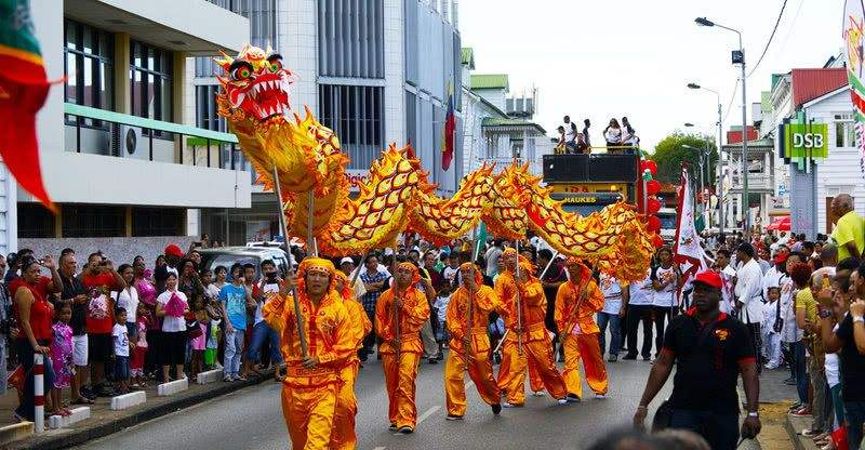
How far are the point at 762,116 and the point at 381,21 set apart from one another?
52.1 m

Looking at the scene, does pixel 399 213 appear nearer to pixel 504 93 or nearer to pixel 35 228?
pixel 35 228

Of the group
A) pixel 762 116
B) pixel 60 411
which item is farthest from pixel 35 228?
pixel 762 116

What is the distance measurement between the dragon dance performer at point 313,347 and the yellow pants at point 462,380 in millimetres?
4186

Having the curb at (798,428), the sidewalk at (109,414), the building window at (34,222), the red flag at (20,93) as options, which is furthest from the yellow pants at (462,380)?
the building window at (34,222)

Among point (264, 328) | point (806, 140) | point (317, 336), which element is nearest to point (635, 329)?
point (264, 328)

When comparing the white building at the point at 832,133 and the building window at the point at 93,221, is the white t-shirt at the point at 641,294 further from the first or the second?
the white building at the point at 832,133

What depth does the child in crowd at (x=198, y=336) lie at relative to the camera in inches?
711

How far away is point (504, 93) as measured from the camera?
309 ft

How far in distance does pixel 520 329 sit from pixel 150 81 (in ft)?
57.8

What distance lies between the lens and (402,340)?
554 inches

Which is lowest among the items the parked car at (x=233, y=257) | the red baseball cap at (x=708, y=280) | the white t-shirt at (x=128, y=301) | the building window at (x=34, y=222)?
the white t-shirt at (x=128, y=301)

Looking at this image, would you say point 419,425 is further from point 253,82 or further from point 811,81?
point 811,81

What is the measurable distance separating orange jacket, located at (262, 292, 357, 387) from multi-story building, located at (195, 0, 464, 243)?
3536cm

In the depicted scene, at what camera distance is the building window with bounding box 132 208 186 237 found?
1192 inches
